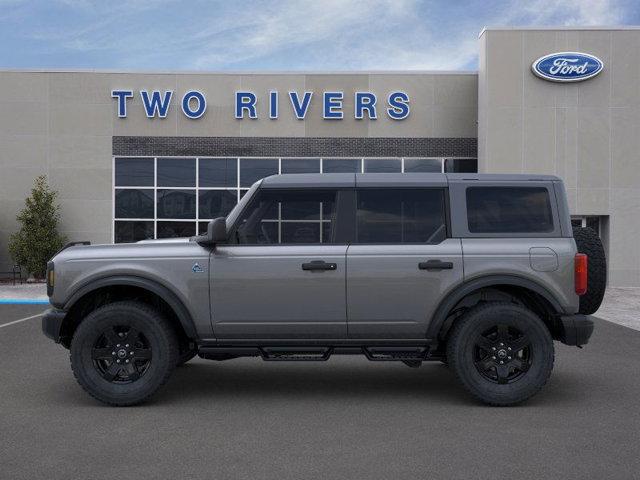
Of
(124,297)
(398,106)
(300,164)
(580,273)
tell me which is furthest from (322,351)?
(398,106)

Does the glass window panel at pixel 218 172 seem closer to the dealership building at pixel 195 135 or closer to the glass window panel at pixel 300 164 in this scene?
the dealership building at pixel 195 135

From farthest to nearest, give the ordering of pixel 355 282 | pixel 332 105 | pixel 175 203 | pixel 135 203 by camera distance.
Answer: pixel 135 203, pixel 175 203, pixel 332 105, pixel 355 282

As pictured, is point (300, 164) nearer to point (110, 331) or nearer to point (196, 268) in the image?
point (196, 268)

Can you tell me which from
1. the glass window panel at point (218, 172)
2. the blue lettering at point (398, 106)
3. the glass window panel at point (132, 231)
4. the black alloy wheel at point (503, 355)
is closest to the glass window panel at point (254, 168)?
the glass window panel at point (218, 172)

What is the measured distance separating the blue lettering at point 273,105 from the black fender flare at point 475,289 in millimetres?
17074

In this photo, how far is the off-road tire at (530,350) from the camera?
6.11 m

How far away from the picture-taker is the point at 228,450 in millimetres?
4898

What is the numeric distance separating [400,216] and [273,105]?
16.8m

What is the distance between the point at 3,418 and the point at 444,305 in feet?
12.2

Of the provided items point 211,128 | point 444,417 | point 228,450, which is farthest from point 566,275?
point 211,128

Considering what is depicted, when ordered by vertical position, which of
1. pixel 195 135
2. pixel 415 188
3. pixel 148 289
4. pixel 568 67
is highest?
pixel 568 67

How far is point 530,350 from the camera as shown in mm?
6152

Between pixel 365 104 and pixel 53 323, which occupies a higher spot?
pixel 365 104

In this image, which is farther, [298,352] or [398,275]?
[298,352]
